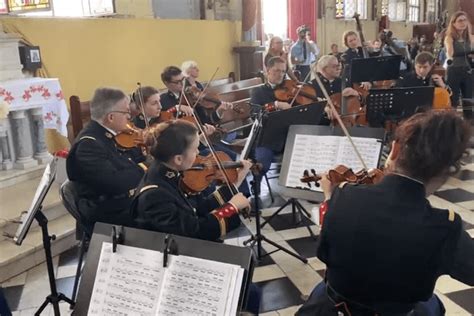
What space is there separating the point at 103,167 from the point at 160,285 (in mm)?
1243

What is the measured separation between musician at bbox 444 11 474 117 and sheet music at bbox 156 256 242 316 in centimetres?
504

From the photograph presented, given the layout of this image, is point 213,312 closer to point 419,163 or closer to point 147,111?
point 419,163

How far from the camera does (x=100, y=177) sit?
8.39 feet

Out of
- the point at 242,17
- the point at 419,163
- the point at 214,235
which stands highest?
the point at 242,17

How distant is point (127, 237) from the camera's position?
1559mm

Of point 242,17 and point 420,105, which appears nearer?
point 420,105

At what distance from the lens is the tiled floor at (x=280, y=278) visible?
2632 millimetres

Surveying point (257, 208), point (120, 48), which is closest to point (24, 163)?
point (120, 48)

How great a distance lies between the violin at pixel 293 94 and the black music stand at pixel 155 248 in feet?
9.90

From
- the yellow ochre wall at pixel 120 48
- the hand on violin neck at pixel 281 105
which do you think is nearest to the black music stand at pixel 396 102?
the hand on violin neck at pixel 281 105

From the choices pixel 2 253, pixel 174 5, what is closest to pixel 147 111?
pixel 2 253

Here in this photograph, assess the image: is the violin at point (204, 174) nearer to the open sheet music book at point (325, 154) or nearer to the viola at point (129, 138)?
the open sheet music book at point (325, 154)

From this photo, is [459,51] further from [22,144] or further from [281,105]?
[22,144]

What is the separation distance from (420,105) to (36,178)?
345cm
